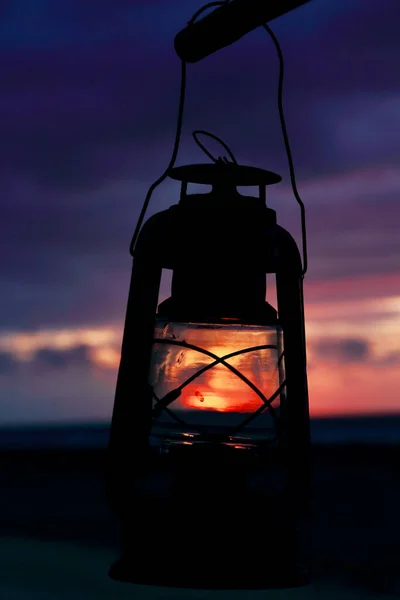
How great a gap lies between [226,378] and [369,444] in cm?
4913

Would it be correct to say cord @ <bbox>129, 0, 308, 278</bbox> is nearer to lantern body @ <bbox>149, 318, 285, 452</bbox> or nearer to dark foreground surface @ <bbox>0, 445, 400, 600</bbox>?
lantern body @ <bbox>149, 318, 285, 452</bbox>

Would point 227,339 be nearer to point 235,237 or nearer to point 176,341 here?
point 176,341

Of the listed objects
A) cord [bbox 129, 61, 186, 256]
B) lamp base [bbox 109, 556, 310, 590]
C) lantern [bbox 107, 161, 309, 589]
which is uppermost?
cord [bbox 129, 61, 186, 256]

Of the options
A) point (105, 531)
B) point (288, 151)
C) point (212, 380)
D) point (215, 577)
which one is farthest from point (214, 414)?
point (105, 531)

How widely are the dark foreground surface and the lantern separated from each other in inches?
776

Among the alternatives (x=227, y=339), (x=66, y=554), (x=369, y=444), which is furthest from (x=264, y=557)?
(x=369, y=444)

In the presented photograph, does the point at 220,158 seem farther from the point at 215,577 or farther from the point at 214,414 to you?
the point at 215,577

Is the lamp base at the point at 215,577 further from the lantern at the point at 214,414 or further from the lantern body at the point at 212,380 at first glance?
the lantern body at the point at 212,380

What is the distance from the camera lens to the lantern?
5.63 feet

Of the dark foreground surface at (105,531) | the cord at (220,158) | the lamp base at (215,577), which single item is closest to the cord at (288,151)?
the cord at (220,158)

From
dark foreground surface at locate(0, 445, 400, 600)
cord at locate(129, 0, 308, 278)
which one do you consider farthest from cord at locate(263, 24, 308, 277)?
dark foreground surface at locate(0, 445, 400, 600)

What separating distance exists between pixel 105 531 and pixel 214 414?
26991mm

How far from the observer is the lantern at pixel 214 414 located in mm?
1716

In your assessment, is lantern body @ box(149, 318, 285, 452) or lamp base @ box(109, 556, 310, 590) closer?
lamp base @ box(109, 556, 310, 590)
